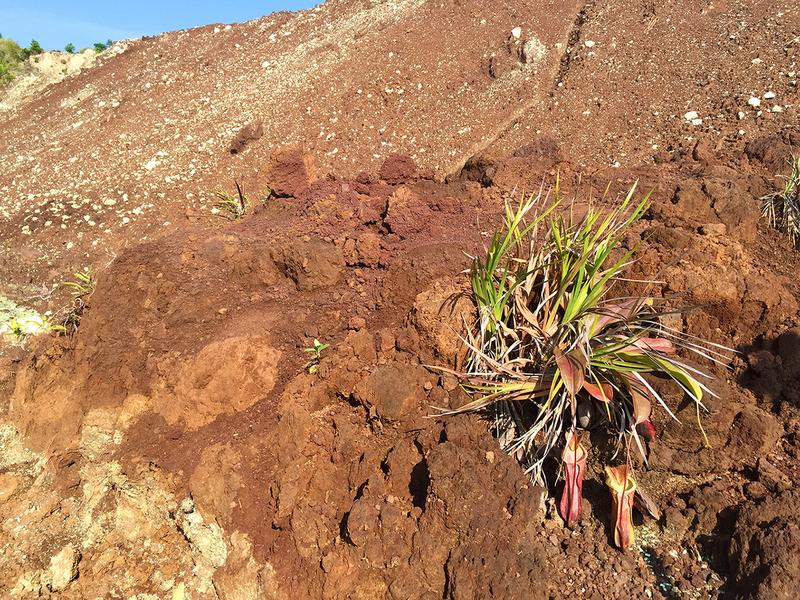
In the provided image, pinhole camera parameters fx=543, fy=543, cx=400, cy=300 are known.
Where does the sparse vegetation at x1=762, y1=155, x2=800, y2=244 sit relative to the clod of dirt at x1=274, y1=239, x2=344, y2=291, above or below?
below

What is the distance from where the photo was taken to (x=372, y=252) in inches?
128

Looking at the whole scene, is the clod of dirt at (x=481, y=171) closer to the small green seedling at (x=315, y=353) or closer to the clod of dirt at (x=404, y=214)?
the clod of dirt at (x=404, y=214)

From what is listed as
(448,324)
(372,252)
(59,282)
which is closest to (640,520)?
(448,324)

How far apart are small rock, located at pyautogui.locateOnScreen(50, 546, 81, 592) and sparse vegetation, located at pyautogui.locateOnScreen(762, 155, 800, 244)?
420 centimetres

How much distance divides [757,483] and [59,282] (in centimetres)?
541

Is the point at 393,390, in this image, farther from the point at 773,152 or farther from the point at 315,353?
the point at 773,152

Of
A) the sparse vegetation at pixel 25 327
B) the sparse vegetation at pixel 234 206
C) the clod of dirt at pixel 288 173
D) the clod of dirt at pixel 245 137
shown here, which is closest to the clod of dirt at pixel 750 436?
the clod of dirt at pixel 288 173

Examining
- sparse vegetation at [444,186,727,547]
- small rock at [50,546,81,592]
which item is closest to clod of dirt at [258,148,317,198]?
sparse vegetation at [444,186,727,547]

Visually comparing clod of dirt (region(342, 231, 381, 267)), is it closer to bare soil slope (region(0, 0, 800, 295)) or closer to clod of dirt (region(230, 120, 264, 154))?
bare soil slope (region(0, 0, 800, 295))

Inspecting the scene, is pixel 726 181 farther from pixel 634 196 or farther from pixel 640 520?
pixel 640 520

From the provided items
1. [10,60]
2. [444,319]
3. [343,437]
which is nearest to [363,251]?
[444,319]

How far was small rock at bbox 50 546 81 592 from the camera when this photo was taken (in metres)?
2.35

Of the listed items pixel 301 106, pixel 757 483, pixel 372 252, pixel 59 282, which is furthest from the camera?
pixel 301 106

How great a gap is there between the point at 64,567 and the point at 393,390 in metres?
1.64
